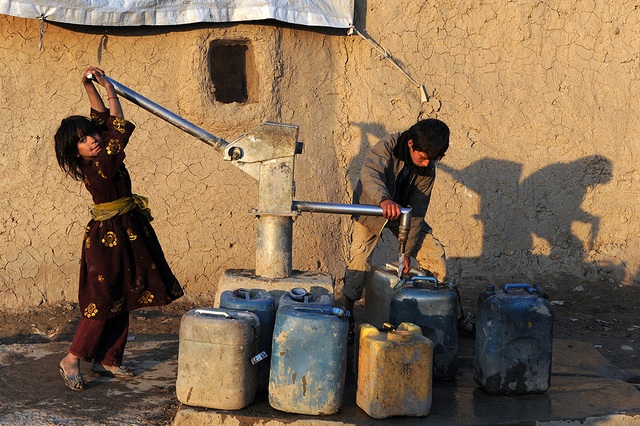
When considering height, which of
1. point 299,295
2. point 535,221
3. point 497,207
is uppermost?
point 497,207

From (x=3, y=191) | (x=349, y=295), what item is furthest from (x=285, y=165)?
(x=3, y=191)

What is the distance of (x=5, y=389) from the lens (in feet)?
14.0

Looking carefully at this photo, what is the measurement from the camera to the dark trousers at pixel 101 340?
428 centimetres

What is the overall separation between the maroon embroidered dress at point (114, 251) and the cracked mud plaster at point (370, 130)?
81.4 inches

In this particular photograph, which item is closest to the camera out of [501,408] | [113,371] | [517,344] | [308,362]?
[308,362]

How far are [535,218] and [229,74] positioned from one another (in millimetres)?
2782

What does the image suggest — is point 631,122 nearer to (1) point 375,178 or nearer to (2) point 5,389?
(1) point 375,178

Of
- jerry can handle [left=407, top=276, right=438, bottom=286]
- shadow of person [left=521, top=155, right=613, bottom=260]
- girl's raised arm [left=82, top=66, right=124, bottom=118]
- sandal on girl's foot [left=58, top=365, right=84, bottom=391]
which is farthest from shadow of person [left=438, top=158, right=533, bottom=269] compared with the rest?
sandal on girl's foot [left=58, top=365, right=84, bottom=391]

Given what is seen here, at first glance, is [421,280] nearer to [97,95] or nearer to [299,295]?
[299,295]

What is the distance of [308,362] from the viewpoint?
3814 mm

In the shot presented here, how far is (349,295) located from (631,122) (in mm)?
3365

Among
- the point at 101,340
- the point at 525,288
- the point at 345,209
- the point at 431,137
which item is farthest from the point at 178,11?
the point at 525,288

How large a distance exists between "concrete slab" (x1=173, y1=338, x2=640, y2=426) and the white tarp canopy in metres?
2.88

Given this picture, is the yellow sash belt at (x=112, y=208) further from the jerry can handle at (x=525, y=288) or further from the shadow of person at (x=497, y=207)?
the shadow of person at (x=497, y=207)
